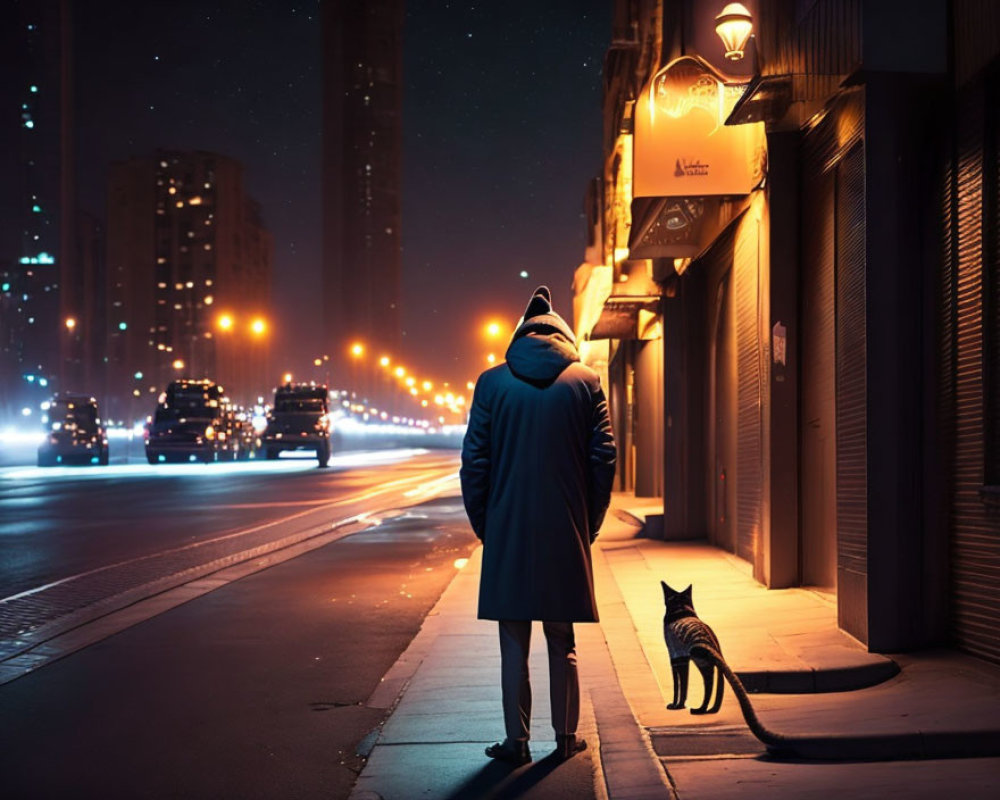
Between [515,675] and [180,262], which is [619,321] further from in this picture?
[180,262]

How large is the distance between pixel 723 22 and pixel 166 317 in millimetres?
195042

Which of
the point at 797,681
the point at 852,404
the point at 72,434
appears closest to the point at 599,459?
the point at 797,681

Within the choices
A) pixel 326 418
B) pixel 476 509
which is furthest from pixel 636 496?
pixel 326 418

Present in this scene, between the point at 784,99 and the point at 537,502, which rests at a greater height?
the point at 784,99

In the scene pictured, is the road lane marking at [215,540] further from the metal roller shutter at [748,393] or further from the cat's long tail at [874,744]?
the cat's long tail at [874,744]

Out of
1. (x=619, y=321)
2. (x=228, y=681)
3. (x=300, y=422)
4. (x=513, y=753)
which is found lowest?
(x=228, y=681)

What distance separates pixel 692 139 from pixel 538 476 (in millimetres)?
7582

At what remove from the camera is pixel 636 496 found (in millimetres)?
26281

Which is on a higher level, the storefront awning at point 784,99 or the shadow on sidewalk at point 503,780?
the storefront awning at point 784,99

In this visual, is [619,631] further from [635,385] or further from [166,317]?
[166,317]

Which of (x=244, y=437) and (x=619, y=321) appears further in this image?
(x=244, y=437)

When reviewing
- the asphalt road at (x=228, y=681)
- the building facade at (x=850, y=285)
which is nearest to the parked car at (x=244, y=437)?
the asphalt road at (x=228, y=681)

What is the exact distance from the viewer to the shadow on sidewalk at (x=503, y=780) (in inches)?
207

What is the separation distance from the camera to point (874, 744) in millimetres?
5766
